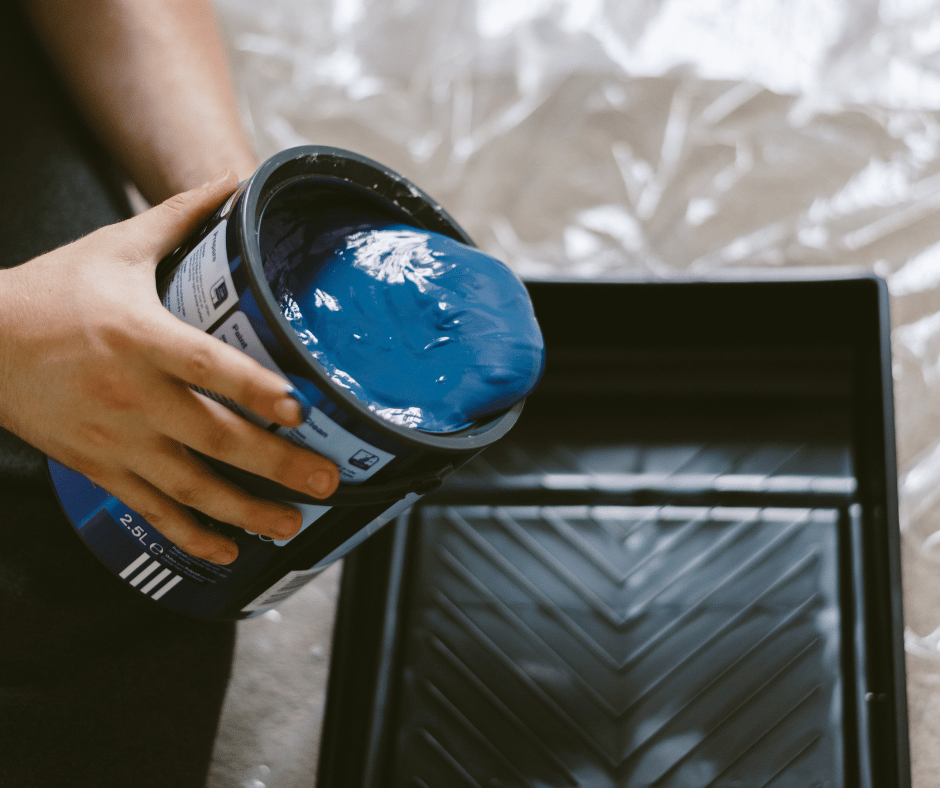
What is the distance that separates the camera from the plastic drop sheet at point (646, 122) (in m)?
0.71

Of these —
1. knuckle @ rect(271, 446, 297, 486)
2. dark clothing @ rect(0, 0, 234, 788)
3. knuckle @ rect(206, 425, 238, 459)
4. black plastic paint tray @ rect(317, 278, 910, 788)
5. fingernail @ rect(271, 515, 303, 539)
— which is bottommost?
black plastic paint tray @ rect(317, 278, 910, 788)

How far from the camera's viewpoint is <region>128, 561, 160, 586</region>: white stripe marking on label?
0.40m

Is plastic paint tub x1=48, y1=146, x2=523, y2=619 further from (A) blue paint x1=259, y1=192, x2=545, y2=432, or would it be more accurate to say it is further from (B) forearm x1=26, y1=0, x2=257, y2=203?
(B) forearm x1=26, y1=0, x2=257, y2=203

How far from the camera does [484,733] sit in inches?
20.3

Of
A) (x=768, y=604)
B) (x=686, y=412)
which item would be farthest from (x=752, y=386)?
(x=768, y=604)

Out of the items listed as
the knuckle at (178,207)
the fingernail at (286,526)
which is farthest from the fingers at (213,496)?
the knuckle at (178,207)

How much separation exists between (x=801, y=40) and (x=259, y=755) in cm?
79

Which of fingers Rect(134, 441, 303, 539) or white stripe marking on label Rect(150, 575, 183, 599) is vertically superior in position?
fingers Rect(134, 441, 303, 539)

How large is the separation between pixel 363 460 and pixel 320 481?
0.02 metres

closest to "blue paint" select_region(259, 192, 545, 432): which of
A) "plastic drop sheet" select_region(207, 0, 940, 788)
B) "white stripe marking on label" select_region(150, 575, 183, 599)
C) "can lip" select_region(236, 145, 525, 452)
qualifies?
"can lip" select_region(236, 145, 525, 452)

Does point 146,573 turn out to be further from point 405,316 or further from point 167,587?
point 405,316

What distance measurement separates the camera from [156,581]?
0.41 m

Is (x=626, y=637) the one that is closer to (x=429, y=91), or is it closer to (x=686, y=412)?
(x=686, y=412)

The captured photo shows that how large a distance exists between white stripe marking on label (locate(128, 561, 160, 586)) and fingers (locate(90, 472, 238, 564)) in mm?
41
